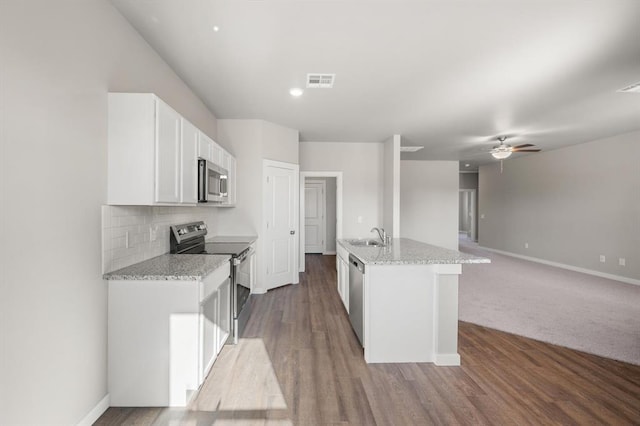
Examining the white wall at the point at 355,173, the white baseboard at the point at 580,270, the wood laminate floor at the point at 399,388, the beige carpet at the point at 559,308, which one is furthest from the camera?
the white wall at the point at 355,173

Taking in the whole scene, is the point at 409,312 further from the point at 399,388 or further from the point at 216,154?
the point at 216,154

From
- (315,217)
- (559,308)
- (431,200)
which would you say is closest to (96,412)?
(559,308)

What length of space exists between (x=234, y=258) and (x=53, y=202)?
1434 millimetres

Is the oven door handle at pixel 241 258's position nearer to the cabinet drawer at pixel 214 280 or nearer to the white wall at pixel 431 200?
the cabinet drawer at pixel 214 280

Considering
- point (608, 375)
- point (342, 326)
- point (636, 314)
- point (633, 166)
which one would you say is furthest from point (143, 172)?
point (633, 166)

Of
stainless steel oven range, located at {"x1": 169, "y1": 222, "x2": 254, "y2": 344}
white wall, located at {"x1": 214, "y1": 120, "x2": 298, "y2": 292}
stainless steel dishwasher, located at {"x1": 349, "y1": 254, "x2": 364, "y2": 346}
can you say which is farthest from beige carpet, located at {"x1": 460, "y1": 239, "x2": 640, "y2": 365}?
white wall, located at {"x1": 214, "y1": 120, "x2": 298, "y2": 292}

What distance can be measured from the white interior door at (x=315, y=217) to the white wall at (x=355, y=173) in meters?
2.65

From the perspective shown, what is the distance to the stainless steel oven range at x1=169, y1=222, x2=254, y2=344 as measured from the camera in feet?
9.04

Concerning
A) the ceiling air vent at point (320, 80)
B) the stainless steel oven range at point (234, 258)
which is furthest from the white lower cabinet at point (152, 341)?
the ceiling air vent at point (320, 80)

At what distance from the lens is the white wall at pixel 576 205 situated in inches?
210

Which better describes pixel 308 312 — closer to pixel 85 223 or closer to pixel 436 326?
pixel 436 326

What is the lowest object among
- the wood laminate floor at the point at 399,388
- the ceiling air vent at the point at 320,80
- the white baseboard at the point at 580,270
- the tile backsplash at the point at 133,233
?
the wood laminate floor at the point at 399,388

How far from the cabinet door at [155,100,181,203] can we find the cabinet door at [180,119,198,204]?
80 mm

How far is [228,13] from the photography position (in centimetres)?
205
